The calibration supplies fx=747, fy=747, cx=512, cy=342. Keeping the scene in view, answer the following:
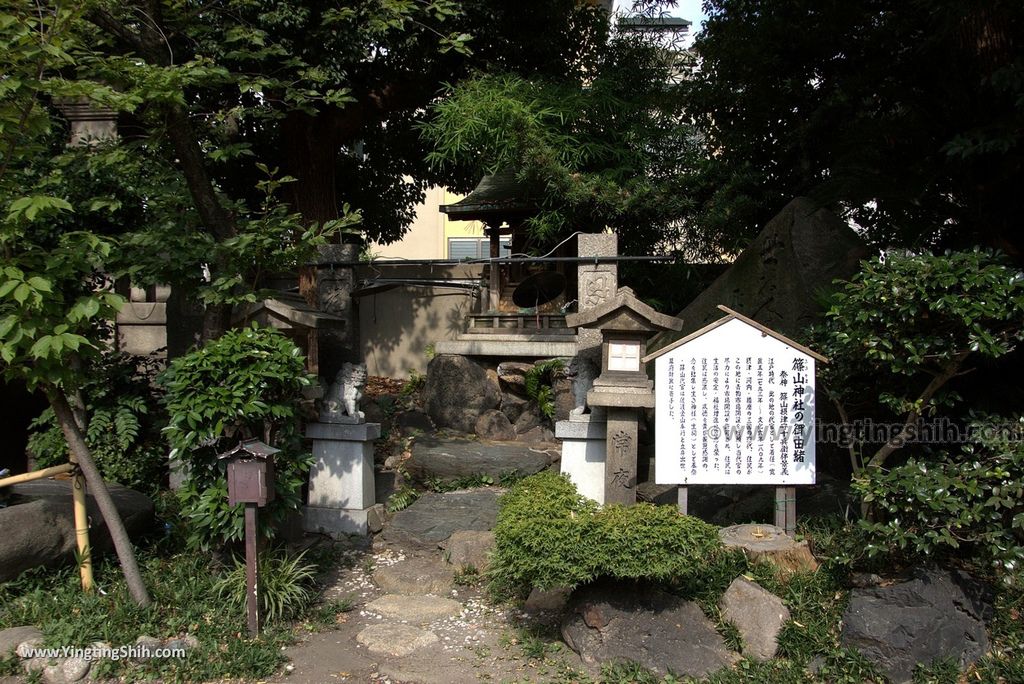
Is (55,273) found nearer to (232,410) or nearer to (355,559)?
(232,410)

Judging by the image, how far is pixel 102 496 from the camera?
18.5 feet

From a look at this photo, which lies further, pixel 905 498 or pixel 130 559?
pixel 130 559

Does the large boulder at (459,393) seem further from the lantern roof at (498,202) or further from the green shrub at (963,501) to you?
the green shrub at (963,501)

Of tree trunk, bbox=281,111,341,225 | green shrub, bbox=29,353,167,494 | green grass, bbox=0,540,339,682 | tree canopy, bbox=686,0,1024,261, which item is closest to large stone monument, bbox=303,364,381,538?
green grass, bbox=0,540,339,682

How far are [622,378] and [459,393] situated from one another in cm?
409

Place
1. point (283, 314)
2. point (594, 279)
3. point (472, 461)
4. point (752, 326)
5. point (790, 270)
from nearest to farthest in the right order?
point (752, 326), point (283, 314), point (594, 279), point (790, 270), point (472, 461)

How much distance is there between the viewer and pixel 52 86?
199 inches

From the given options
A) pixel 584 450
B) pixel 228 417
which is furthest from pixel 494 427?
pixel 228 417

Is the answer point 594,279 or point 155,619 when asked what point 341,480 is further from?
point 594,279

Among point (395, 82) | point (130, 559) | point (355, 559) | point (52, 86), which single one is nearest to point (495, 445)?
point (355, 559)

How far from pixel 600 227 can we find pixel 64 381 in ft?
21.4

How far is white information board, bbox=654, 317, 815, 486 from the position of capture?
→ 240 inches

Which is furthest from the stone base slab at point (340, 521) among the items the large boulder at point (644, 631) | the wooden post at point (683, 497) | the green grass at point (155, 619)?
the wooden post at point (683, 497)

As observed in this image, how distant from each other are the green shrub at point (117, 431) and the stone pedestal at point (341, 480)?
178cm
